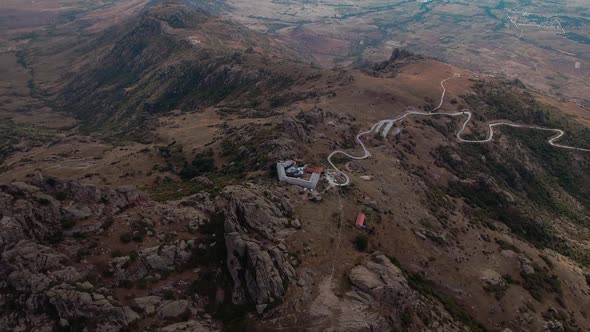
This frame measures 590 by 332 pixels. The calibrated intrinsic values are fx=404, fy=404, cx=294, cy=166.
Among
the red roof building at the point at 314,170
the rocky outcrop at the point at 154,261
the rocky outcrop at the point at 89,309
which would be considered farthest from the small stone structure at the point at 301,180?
the rocky outcrop at the point at 89,309

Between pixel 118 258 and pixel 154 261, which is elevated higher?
pixel 118 258

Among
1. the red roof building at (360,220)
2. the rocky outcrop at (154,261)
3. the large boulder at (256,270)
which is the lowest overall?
the red roof building at (360,220)

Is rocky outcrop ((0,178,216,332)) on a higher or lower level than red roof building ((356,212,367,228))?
higher

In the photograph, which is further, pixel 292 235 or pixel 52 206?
pixel 292 235

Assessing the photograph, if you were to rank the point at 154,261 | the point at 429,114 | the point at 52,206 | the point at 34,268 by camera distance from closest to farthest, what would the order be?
the point at 34,268, the point at 154,261, the point at 52,206, the point at 429,114

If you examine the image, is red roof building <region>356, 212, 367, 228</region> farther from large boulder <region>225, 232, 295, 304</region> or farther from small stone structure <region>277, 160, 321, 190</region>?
large boulder <region>225, 232, 295, 304</region>

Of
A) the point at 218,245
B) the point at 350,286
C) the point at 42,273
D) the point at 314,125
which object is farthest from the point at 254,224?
the point at 314,125

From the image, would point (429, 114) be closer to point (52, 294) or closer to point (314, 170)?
point (314, 170)

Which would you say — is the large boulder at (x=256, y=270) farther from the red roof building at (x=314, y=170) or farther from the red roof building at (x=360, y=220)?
the red roof building at (x=314, y=170)

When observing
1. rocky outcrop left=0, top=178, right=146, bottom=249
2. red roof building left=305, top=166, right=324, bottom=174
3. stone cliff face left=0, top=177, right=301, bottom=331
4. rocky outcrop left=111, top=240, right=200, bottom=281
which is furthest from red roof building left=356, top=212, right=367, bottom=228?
rocky outcrop left=0, top=178, right=146, bottom=249

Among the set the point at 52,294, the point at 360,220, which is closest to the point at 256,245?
the point at 360,220
